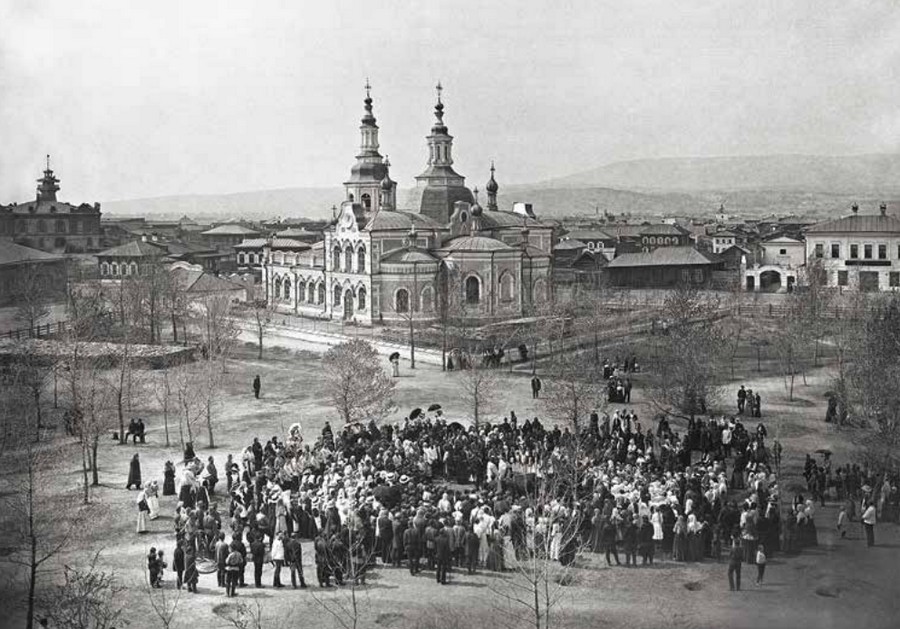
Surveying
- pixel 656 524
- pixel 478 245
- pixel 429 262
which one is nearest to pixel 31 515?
pixel 656 524

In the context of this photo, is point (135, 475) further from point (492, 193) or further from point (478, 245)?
point (492, 193)

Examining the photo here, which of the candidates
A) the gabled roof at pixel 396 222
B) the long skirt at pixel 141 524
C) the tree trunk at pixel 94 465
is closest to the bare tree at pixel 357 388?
the tree trunk at pixel 94 465

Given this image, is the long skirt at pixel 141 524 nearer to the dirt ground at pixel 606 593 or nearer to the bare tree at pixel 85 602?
the dirt ground at pixel 606 593

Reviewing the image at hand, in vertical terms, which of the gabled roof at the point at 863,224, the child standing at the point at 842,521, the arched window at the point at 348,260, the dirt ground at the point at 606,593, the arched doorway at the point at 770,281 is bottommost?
the dirt ground at the point at 606,593

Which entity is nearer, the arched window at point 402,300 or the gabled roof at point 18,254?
the gabled roof at point 18,254

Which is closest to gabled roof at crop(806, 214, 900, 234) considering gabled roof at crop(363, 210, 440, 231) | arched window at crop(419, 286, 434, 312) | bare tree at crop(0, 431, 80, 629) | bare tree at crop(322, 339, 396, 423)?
bare tree at crop(322, 339, 396, 423)

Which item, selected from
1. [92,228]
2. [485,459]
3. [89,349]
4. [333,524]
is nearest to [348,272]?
[92,228]

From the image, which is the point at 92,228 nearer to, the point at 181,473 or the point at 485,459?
the point at 181,473
